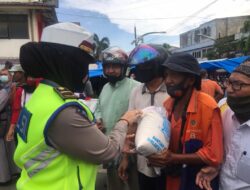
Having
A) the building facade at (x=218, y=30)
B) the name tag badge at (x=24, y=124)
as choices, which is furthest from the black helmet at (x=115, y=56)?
the building facade at (x=218, y=30)

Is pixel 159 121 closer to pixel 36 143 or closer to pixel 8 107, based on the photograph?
pixel 36 143

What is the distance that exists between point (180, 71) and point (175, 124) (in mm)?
356

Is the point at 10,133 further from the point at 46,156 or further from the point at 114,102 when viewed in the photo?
the point at 46,156

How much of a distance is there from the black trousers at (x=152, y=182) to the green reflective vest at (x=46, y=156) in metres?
1.10

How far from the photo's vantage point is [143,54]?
9.43 feet

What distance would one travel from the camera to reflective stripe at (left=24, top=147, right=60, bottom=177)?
1538mm

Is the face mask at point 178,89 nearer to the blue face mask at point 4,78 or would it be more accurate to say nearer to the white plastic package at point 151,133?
the white plastic package at point 151,133

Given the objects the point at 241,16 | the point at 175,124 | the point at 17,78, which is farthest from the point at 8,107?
the point at 241,16

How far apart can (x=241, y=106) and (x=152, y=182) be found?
3.59 ft

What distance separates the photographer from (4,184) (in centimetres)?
512

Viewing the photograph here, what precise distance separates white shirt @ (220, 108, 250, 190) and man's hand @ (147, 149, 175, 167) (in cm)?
33

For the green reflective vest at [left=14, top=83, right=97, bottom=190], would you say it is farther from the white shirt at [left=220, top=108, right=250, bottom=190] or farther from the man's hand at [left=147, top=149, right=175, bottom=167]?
the white shirt at [left=220, top=108, right=250, bottom=190]

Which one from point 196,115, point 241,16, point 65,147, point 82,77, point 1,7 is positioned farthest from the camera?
point 241,16

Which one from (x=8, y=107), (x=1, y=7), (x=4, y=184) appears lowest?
(x=4, y=184)
